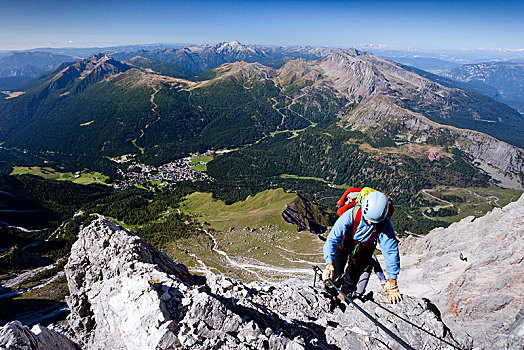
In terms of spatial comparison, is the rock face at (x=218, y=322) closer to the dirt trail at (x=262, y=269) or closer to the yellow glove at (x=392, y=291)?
the yellow glove at (x=392, y=291)

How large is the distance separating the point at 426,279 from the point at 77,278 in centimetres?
3928

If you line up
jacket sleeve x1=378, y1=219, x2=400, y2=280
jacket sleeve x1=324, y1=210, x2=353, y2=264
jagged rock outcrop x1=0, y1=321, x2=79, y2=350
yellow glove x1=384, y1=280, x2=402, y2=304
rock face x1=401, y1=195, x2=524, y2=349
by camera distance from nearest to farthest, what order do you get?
jacket sleeve x1=378, y1=219, x2=400, y2=280 < jacket sleeve x1=324, y1=210, x2=353, y2=264 < yellow glove x1=384, y1=280, x2=402, y2=304 < jagged rock outcrop x1=0, y1=321, x2=79, y2=350 < rock face x1=401, y1=195, x2=524, y2=349

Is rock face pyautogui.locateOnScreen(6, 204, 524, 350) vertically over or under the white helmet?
under

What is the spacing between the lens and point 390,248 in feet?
32.1

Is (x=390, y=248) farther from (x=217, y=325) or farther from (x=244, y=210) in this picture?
(x=244, y=210)

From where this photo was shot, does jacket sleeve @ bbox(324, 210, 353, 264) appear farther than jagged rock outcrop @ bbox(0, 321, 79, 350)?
No

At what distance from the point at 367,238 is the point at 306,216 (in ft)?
314

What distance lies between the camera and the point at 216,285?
17.5 metres

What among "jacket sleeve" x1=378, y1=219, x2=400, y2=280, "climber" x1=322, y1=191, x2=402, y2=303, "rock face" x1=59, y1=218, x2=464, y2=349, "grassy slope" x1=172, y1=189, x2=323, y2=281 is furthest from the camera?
"grassy slope" x1=172, y1=189, x2=323, y2=281

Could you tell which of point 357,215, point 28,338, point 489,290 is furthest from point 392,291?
point 28,338

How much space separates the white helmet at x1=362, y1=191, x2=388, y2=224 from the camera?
8.59 meters

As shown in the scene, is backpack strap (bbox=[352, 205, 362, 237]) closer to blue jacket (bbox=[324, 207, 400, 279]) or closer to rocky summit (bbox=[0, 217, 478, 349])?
blue jacket (bbox=[324, 207, 400, 279])

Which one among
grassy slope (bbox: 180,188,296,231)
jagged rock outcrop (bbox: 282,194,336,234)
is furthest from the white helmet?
jagged rock outcrop (bbox: 282,194,336,234)

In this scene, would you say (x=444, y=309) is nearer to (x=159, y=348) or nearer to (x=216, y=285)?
(x=216, y=285)
